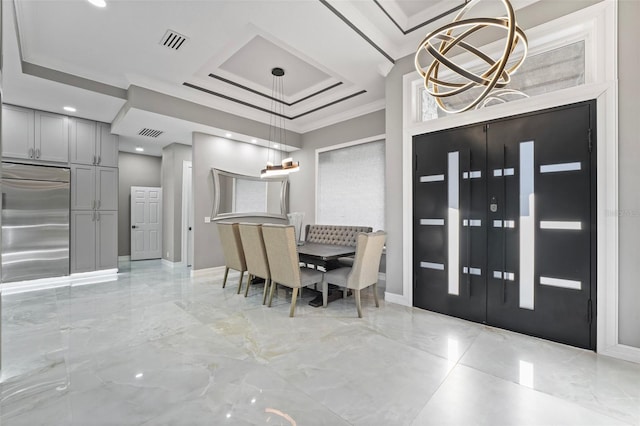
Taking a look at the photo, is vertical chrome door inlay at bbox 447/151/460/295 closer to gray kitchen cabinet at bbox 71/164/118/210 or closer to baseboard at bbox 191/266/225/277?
baseboard at bbox 191/266/225/277

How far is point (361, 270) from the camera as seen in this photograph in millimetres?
3271

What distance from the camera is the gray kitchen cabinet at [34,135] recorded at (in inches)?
177

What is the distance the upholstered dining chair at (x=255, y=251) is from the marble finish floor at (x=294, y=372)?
0.54 m

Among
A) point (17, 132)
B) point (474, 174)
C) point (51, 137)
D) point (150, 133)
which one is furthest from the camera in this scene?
point (150, 133)

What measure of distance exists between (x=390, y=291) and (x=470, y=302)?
0.98 meters

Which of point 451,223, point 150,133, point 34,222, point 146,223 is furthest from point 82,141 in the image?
point 451,223

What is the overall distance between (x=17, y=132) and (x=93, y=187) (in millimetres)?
1243

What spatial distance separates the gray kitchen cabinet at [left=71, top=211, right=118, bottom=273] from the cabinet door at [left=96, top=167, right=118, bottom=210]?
5.8 inches

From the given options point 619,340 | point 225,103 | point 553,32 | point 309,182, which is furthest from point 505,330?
point 225,103

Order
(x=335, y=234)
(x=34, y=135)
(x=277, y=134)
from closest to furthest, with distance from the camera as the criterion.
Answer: (x=34, y=135) → (x=335, y=234) → (x=277, y=134)

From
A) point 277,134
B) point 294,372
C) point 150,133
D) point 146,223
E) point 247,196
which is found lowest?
point 294,372

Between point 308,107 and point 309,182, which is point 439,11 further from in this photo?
point 309,182

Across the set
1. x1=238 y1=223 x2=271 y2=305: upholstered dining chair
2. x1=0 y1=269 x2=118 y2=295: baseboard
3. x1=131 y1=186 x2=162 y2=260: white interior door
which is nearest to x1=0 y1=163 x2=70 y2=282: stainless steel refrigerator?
x1=0 y1=269 x2=118 y2=295: baseboard

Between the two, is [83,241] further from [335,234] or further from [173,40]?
[335,234]
